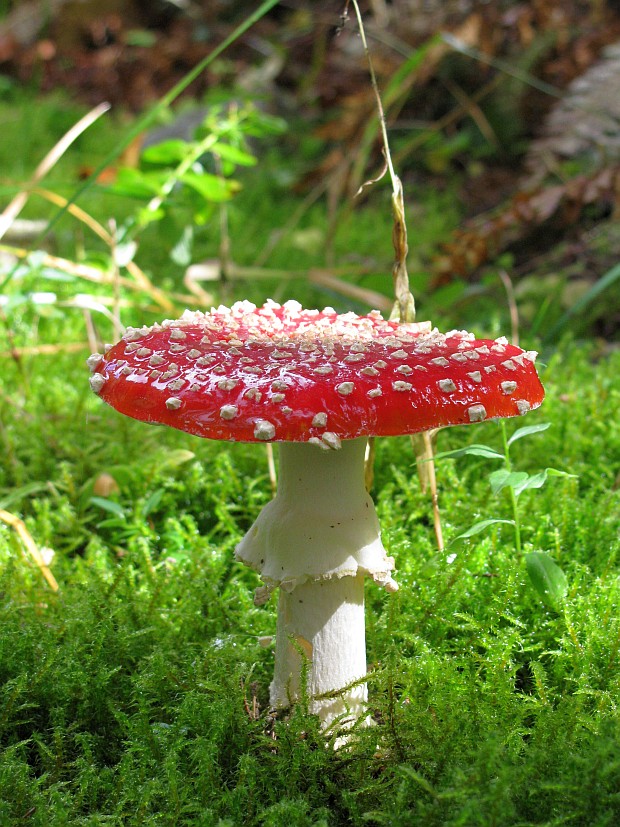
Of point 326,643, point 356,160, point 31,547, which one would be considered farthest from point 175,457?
point 356,160

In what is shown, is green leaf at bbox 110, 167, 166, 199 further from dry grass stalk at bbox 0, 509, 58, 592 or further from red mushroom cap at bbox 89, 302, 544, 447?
red mushroom cap at bbox 89, 302, 544, 447

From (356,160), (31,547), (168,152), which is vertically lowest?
(31,547)

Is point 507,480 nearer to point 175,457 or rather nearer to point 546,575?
point 546,575

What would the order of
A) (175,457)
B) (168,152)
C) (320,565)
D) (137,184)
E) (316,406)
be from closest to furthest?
(316,406)
(320,565)
(175,457)
(137,184)
(168,152)

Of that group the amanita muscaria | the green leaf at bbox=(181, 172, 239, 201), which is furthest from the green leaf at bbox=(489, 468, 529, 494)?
the green leaf at bbox=(181, 172, 239, 201)

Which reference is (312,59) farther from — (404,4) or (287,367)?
(287,367)

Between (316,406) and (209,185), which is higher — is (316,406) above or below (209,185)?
below

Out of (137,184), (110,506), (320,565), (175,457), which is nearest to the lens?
(320,565)
